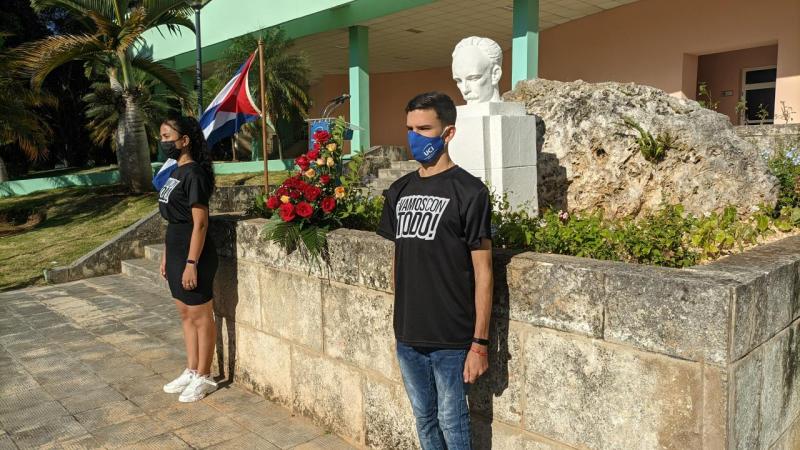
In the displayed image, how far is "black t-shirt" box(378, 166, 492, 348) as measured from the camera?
2.31 m

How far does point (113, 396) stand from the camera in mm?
4289

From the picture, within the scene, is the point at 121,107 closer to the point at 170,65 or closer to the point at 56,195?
the point at 56,195

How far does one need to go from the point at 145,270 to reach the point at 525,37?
25.5 feet

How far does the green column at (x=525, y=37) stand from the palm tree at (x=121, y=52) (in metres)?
7.60

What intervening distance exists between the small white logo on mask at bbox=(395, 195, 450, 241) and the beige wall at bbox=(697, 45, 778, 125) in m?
12.4

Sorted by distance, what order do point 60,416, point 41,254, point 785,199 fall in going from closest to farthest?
point 60,416
point 785,199
point 41,254

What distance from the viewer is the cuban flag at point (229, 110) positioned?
5943 millimetres

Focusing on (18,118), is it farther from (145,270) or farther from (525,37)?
(525,37)

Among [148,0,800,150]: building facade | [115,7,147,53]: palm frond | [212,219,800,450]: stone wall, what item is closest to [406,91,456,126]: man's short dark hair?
[212,219,800,450]: stone wall

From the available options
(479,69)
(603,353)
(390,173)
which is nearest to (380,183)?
(390,173)

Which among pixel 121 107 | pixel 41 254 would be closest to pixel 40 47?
pixel 121 107

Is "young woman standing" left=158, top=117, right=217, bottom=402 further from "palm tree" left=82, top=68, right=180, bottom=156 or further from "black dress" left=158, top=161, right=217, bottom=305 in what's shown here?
"palm tree" left=82, top=68, right=180, bottom=156

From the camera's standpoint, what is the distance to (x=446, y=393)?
246 centimetres

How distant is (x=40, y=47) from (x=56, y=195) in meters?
5.36
